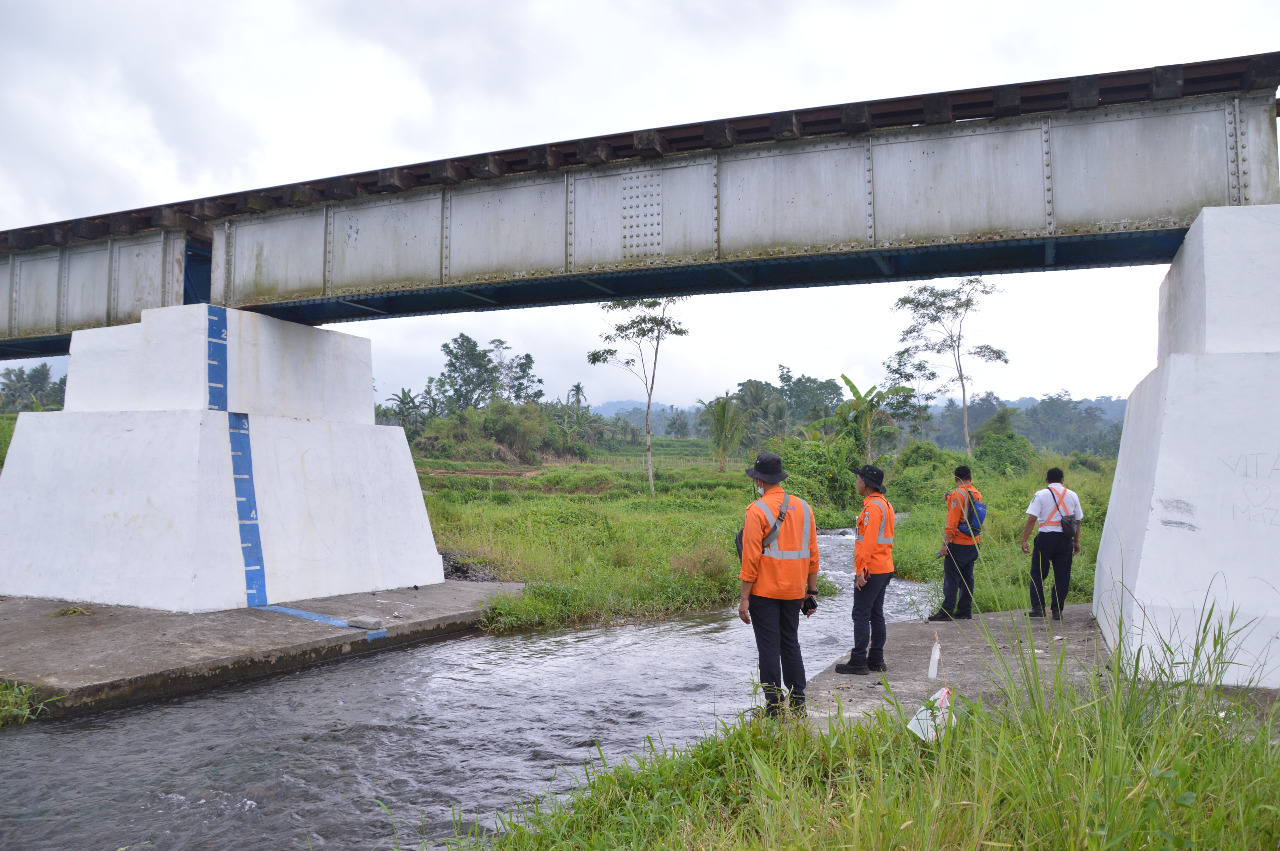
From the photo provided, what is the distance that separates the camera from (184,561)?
9039mm

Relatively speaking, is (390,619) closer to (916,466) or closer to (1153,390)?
(1153,390)

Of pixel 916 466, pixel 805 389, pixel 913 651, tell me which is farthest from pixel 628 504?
pixel 805 389

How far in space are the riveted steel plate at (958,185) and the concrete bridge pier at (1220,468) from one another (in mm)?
1617

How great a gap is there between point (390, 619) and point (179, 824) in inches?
196

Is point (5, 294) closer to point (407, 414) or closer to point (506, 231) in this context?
point (506, 231)

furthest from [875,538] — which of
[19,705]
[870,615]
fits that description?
[19,705]

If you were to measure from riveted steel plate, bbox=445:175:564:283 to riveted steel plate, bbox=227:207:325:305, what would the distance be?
206 cm

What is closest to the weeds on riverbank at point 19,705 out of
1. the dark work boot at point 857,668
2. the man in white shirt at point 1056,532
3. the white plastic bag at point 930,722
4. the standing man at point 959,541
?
the dark work boot at point 857,668

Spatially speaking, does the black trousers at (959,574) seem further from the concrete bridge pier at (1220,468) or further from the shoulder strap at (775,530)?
the shoulder strap at (775,530)

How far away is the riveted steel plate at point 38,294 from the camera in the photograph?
12023 mm

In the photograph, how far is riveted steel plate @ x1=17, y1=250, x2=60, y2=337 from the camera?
1202 cm

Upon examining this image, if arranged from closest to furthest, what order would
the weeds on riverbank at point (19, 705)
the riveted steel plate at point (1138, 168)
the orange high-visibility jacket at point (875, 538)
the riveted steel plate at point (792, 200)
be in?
the weeds on riverbank at point (19, 705) → the orange high-visibility jacket at point (875, 538) → the riveted steel plate at point (1138, 168) → the riveted steel plate at point (792, 200)

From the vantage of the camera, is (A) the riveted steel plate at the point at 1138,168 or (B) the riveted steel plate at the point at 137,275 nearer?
(A) the riveted steel plate at the point at 1138,168

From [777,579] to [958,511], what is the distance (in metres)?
3.71
